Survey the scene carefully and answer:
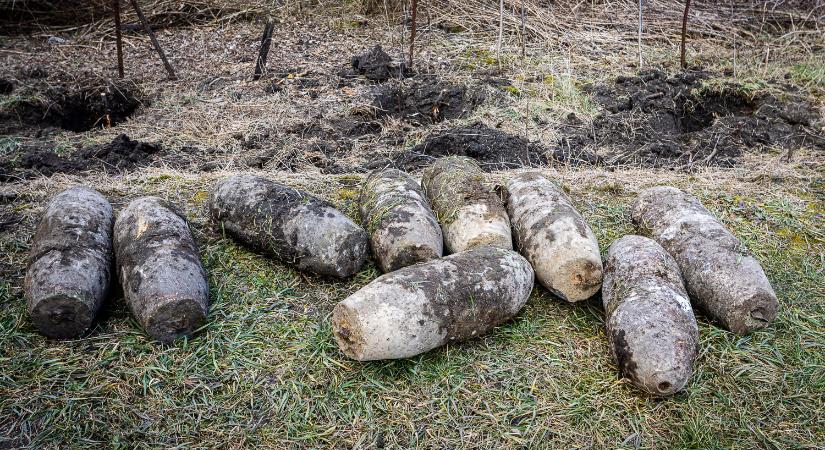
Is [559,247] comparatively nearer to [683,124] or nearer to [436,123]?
[436,123]

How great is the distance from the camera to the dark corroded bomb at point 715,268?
3.79 meters

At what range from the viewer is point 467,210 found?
4348mm

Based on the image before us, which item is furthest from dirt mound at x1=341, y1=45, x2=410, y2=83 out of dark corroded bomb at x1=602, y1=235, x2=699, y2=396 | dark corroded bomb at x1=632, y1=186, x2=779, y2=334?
dark corroded bomb at x1=602, y1=235, x2=699, y2=396

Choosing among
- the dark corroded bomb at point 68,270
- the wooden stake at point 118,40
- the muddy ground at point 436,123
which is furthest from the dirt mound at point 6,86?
the dark corroded bomb at point 68,270

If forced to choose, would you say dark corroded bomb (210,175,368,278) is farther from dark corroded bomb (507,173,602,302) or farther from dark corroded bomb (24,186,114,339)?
dark corroded bomb (507,173,602,302)

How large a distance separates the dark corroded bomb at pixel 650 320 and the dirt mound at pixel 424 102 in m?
3.64

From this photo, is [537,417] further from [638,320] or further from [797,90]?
[797,90]

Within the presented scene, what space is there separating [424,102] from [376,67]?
1.07 m

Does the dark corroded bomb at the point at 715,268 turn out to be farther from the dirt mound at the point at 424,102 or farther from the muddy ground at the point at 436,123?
the dirt mound at the point at 424,102

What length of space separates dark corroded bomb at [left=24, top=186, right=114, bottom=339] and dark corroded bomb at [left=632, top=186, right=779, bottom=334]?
3.70m

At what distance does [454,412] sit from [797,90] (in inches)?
278

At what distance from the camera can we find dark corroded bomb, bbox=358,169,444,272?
400 centimetres

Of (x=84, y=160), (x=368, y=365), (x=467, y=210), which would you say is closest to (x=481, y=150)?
(x=467, y=210)

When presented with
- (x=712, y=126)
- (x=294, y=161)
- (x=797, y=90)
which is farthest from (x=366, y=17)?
(x=797, y=90)
